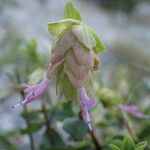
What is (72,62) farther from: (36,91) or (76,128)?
(76,128)

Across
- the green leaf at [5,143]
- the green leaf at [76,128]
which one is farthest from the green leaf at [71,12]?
the green leaf at [5,143]

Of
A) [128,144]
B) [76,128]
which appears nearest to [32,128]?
[76,128]

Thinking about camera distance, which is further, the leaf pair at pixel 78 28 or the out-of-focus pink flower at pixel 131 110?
the out-of-focus pink flower at pixel 131 110

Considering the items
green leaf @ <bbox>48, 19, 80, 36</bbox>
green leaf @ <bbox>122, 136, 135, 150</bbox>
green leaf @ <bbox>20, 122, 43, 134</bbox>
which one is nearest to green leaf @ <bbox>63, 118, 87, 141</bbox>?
green leaf @ <bbox>20, 122, 43, 134</bbox>

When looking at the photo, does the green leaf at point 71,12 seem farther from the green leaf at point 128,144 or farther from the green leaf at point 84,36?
the green leaf at point 128,144

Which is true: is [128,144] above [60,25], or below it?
below

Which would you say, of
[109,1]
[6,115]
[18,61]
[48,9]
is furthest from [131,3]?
[18,61]

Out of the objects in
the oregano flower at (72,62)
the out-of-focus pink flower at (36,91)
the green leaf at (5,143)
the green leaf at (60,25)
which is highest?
the green leaf at (60,25)
